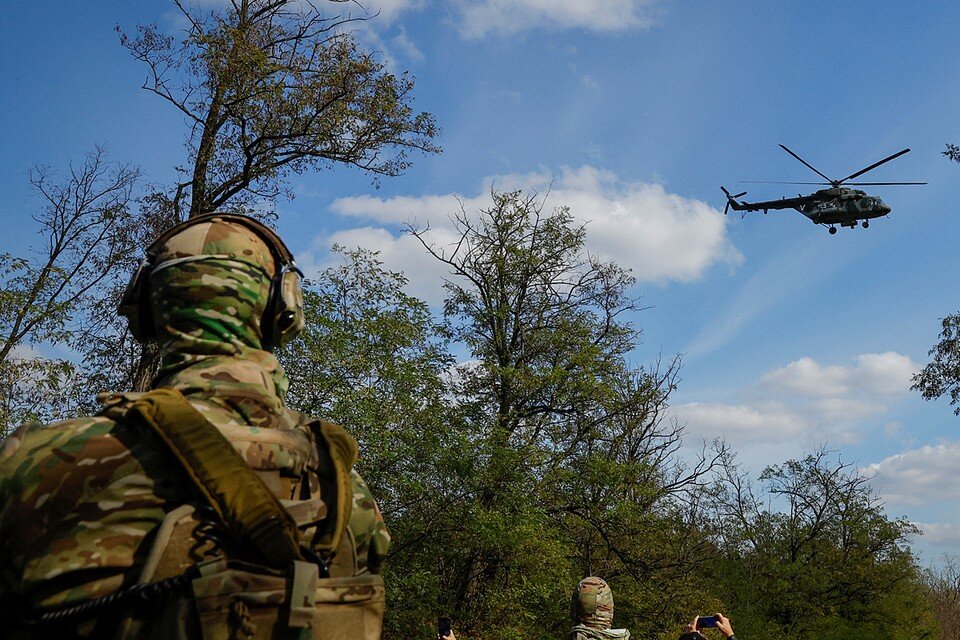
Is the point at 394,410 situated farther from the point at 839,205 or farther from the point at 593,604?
the point at 839,205

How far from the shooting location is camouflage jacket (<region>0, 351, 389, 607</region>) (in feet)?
6.59

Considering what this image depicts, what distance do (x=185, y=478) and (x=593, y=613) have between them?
20.7ft

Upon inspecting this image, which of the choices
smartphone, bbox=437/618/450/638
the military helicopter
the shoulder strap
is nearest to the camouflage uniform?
smartphone, bbox=437/618/450/638

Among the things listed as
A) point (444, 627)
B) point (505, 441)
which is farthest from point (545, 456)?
point (444, 627)

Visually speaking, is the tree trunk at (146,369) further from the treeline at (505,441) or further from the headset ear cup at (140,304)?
the headset ear cup at (140,304)

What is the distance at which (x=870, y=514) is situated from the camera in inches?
2020

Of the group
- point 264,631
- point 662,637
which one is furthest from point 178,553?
point 662,637

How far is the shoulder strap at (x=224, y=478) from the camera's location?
213cm

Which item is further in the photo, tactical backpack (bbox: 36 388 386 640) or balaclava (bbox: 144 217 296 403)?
balaclava (bbox: 144 217 296 403)

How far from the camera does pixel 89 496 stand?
6.74 feet

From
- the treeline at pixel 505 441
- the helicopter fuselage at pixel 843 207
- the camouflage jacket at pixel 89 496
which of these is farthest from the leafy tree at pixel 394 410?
the helicopter fuselage at pixel 843 207

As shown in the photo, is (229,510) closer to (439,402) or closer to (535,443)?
(439,402)

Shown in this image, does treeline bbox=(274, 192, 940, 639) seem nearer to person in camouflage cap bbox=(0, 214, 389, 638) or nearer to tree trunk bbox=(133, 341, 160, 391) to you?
tree trunk bbox=(133, 341, 160, 391)

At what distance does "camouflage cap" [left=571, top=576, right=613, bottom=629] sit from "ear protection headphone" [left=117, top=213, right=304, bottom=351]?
5794mm
